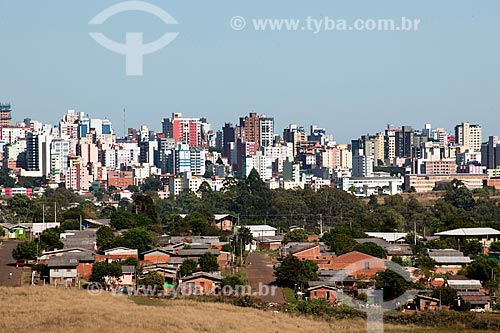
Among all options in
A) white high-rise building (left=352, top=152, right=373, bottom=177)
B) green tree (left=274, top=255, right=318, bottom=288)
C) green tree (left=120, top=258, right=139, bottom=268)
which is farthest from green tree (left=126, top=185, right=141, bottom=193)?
green tree (left=274, top=255, right=318, bottom=288)

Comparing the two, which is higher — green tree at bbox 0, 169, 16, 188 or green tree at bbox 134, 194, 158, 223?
green tree at bbox 0, 169, 16, 188

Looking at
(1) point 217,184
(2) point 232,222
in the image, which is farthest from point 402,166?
(2) point 232,222

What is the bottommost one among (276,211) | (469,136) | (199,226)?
(199,226)

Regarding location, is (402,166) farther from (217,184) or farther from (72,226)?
(72,226)

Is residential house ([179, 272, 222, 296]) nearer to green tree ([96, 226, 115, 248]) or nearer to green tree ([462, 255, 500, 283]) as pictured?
green tree ([462, 255, 500, 283])

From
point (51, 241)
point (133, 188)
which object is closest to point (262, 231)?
point (51, 241)

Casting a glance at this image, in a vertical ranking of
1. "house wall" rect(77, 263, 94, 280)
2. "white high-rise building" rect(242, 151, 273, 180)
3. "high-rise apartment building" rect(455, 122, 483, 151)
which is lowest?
"house wall" rect(77, 263, 94, 280)

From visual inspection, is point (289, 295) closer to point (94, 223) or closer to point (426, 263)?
point (426, 263)
